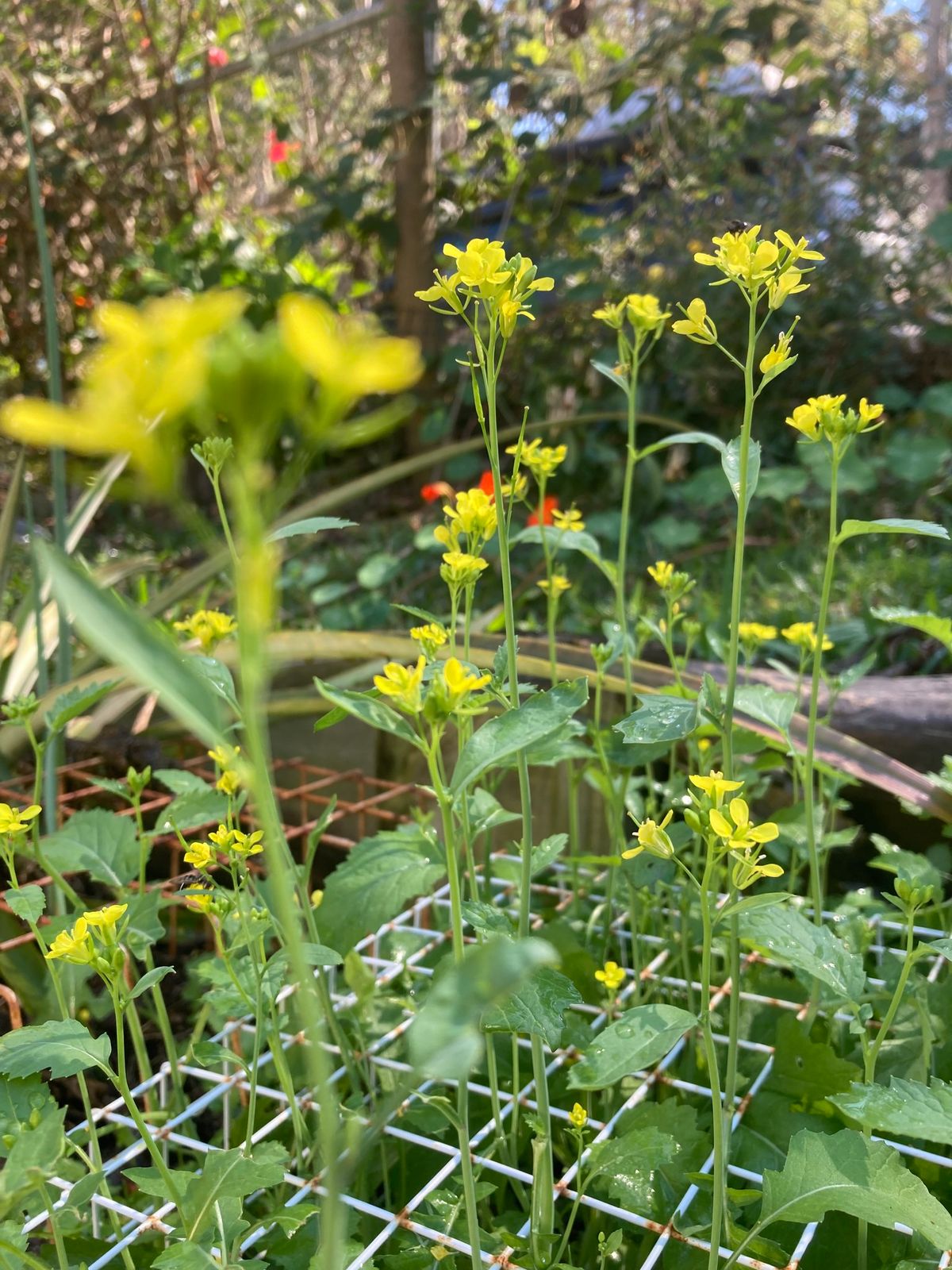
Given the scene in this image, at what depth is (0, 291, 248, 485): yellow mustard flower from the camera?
0.21 metres

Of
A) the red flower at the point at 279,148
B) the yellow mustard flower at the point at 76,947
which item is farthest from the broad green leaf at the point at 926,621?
the red flower at the point at 279,148

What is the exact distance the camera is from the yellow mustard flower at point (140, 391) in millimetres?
210

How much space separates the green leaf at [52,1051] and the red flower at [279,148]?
295 cm

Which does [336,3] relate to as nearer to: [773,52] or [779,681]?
[773,52]

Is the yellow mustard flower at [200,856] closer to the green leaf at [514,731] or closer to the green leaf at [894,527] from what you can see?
the green leaf at [514,731]

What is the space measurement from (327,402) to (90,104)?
321 cm

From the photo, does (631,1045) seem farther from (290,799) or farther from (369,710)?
(290,799)

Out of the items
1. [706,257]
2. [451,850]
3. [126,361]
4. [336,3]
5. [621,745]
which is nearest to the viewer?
[126,361]

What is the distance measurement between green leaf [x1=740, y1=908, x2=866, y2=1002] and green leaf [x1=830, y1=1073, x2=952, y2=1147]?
5 centimetres

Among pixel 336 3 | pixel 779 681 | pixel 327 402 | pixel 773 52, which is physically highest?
pixel 336 3

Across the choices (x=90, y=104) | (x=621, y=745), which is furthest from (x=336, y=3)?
(x=621, y=745)

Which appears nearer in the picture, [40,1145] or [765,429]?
[40,1145]

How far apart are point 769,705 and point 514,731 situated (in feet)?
1.20

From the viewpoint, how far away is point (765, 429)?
2.68 meters
